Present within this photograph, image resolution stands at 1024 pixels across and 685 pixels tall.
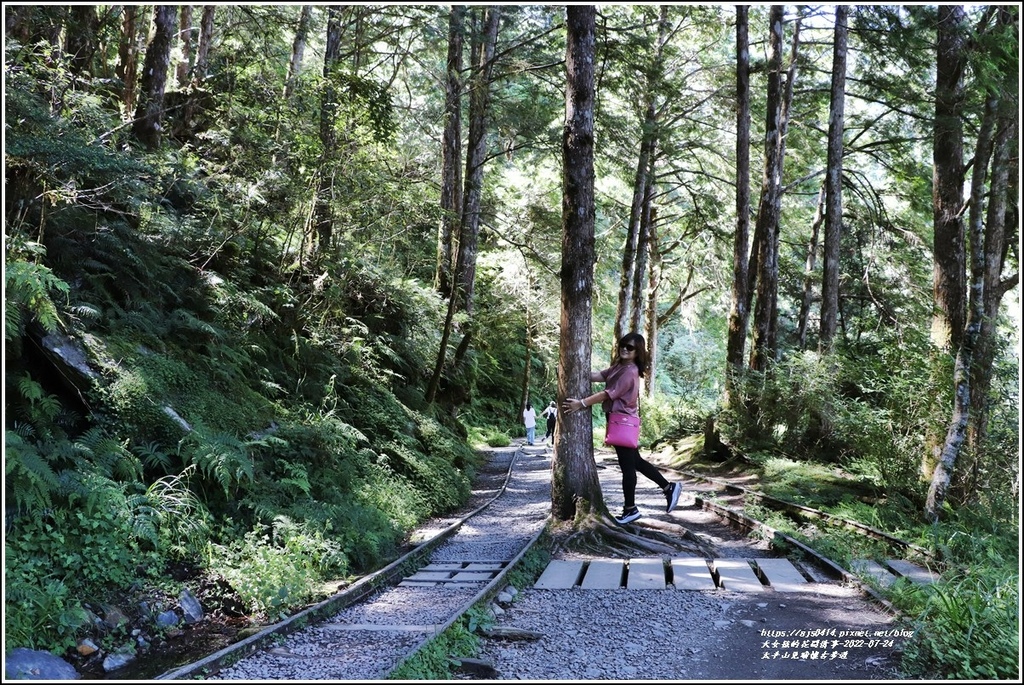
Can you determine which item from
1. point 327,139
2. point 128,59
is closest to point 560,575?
point 327,139

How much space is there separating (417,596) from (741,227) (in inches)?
539

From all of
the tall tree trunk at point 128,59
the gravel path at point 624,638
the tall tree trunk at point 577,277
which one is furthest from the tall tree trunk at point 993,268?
the tall tree trunk at point 128,59

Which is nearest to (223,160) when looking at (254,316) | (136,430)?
(254,316)

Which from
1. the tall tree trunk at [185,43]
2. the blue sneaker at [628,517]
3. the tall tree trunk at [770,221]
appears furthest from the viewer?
the tall tree trunk at [770,221]

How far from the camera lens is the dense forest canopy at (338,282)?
20.3ft

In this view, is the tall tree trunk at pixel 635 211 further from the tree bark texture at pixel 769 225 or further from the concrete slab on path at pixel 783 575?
the concrete slab on path at pixel 783 575

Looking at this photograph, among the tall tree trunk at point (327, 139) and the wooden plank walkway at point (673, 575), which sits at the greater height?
the tall tree trunk at point (327, 139)

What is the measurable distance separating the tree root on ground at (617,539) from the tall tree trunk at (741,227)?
30.8 ft

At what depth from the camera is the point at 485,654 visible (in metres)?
4.88

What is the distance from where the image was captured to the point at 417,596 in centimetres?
640

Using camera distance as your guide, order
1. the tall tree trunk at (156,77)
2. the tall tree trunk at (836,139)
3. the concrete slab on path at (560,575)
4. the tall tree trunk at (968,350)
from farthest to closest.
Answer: the tall tree trunk at (836,139) → the tall tree trunk at (156,77) → the tall tree trunk at (968,350) → the concrete slab on path at (560,575)

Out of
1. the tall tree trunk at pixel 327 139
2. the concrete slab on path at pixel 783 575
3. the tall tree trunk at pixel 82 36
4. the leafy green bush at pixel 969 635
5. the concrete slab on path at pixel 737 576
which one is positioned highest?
the tall tree trunk at pixel 82 36

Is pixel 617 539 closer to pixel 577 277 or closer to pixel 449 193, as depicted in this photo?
pixel 577 277

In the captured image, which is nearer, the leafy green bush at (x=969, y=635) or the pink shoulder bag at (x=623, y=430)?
the leafy green bush at (x=969, y=635)
